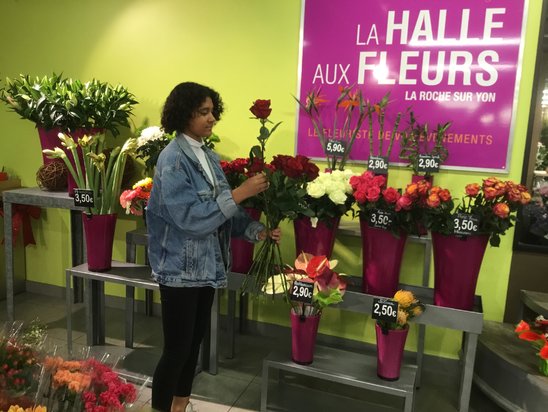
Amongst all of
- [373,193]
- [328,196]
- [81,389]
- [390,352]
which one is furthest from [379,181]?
[81,389]

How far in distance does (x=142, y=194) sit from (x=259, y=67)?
1.06 metres

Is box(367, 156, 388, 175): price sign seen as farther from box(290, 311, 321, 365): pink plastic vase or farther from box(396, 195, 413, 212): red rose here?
box(290, 311, 321, 365): pink plastic vase

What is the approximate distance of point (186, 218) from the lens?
169 cm

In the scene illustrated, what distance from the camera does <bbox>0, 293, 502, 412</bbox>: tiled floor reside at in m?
2.36

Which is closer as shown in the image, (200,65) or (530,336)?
(530,336)

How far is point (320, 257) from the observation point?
208 centimetres

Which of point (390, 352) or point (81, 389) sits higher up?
point (81, 389)

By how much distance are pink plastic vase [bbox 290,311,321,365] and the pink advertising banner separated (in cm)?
101

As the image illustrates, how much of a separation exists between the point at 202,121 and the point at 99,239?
1.10 m

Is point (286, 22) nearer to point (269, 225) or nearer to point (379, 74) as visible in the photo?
point (379, 74)

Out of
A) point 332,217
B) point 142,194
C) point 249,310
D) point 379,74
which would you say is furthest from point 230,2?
point 249,310

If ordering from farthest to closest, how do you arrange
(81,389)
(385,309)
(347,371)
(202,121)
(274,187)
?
(347,371), (385,309), (274,187), (202,121), (81,389)

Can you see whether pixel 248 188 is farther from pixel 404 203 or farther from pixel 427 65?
pixel 427 65

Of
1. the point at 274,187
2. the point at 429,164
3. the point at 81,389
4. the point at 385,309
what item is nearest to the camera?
the point at 81,389
